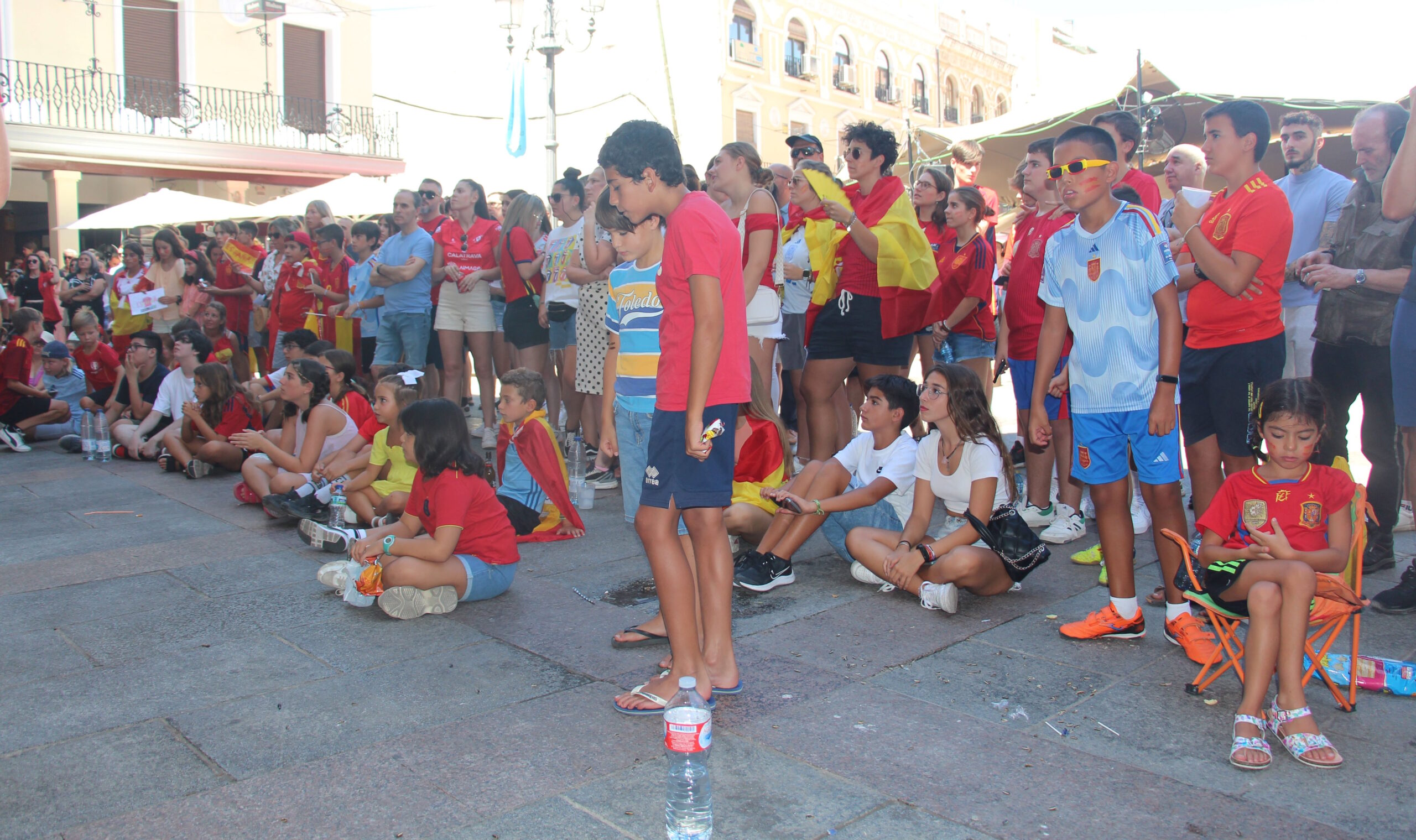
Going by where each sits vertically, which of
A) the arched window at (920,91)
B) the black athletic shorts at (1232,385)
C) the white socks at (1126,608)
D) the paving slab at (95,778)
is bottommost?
the paving slab at (95,778)

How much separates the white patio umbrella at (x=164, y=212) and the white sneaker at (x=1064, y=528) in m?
14.6

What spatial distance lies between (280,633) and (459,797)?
174 cm

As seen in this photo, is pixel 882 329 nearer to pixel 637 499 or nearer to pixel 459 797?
pixel 637 499

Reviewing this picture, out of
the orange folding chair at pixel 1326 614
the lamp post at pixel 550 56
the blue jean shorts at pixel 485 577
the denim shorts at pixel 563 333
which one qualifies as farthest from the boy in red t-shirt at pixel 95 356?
the orange folding chair at pixel 1326 614

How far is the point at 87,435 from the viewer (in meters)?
8.65

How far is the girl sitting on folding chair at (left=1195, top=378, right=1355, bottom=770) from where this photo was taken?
9.51 ft

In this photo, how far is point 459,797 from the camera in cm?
267

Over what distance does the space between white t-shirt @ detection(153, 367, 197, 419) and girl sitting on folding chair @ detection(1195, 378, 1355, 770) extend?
754cm

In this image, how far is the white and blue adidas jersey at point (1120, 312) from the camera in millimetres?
3719

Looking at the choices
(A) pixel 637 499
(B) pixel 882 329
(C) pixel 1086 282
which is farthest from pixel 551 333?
(C) pixel 1086 282

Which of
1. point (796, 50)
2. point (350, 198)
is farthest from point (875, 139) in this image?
point (796, 50)

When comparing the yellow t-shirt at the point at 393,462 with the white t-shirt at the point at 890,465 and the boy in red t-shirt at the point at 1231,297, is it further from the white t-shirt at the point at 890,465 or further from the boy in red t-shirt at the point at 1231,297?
the boy in red t-shirt at the point at 1231,297

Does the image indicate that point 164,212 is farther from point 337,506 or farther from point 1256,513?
point 1256,513

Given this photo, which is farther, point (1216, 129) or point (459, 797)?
point (1216, 129)
